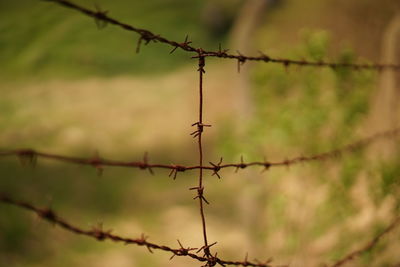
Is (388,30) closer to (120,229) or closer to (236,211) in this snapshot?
(236,211)

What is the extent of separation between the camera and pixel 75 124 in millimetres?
14984

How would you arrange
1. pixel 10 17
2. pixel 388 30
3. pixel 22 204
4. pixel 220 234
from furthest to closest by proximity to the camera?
1. pixel 10 17
2. pixel 220 234
3. pixel 388 30
4. pixel 22 204

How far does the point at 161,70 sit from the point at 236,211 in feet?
17.7

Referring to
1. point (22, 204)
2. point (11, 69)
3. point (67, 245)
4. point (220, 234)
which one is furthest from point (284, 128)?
point (11, 69)

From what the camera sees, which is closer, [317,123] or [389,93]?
[317,123]

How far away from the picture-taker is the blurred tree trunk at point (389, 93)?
32.5ft

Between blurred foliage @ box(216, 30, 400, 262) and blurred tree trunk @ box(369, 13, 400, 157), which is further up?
blurred tree trunk @ box(369, 13, 400, 157)

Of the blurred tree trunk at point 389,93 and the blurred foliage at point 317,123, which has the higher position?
the blurred tree trunk at point 389,93

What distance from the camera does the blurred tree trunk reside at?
9914mm

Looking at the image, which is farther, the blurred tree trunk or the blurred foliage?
the blurred tree trunk

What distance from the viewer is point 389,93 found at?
10.1 meters

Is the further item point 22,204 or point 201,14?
point 201,14

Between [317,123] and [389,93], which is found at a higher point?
[389,93]

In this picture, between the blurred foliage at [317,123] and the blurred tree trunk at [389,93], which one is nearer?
the blurred foliage at [317,123]
